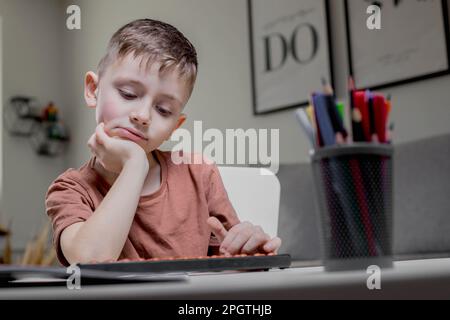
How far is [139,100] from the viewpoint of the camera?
0.38 metres

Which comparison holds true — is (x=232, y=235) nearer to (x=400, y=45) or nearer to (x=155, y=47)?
(x=155, y=47)

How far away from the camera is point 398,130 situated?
1.02 m

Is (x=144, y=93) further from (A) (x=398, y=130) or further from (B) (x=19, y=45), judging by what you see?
(A) (x=398, y=130)

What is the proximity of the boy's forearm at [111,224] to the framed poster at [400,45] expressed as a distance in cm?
71

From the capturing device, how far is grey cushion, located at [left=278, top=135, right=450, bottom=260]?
26.7 inches

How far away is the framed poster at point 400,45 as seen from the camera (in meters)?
1.00

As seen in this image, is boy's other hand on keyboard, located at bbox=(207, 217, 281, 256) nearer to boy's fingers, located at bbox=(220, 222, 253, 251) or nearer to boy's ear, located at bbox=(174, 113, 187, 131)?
boy's fingers, located at bbox=(220, 222, 253, 251)

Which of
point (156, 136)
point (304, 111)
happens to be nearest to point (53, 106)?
point (156, 136)

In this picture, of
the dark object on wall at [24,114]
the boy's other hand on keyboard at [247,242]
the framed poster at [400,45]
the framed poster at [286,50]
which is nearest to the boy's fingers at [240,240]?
the boy's other hand on keyboard at [247,242]

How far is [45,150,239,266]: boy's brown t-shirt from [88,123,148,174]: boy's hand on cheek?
2 centimetres

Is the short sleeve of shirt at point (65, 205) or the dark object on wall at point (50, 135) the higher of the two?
the dark object on wall at point (50, 135)

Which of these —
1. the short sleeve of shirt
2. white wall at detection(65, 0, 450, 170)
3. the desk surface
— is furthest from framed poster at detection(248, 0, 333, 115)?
the desk surface

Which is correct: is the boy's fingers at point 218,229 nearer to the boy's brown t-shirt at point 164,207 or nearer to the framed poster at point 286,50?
the boy's brown t-shirt at point 164,207

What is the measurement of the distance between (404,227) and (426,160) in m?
0.21
